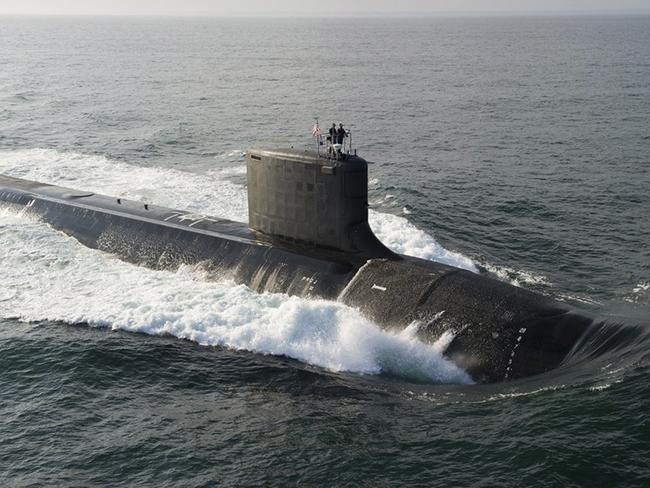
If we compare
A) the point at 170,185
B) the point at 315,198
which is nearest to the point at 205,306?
the point at 315,198

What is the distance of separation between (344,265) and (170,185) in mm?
17666

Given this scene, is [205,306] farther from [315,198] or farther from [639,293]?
[639,293]

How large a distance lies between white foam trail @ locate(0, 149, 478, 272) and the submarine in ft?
18.5

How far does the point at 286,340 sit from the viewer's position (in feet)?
61.6

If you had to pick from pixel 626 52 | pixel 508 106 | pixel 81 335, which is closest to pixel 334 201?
pixel 81 335

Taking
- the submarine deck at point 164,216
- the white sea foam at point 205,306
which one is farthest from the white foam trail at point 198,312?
the submarine deck at point 164,216

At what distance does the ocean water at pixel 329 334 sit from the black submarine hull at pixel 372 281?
1.65 ft

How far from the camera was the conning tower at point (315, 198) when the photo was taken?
19.5 m

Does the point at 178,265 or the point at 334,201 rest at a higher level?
the point at 334,201

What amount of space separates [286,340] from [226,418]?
3.67 m

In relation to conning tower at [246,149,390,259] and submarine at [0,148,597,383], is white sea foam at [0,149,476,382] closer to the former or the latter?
submarine at [0,148,597,383]

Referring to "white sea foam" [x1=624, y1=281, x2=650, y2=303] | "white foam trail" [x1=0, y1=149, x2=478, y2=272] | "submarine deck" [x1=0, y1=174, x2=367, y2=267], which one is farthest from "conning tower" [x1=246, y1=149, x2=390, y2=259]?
"white sea foam" [x1=624, y1=281, x2=650, y2=303]

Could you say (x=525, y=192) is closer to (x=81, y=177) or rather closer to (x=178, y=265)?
(x=178, y=265)

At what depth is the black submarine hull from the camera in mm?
16500
